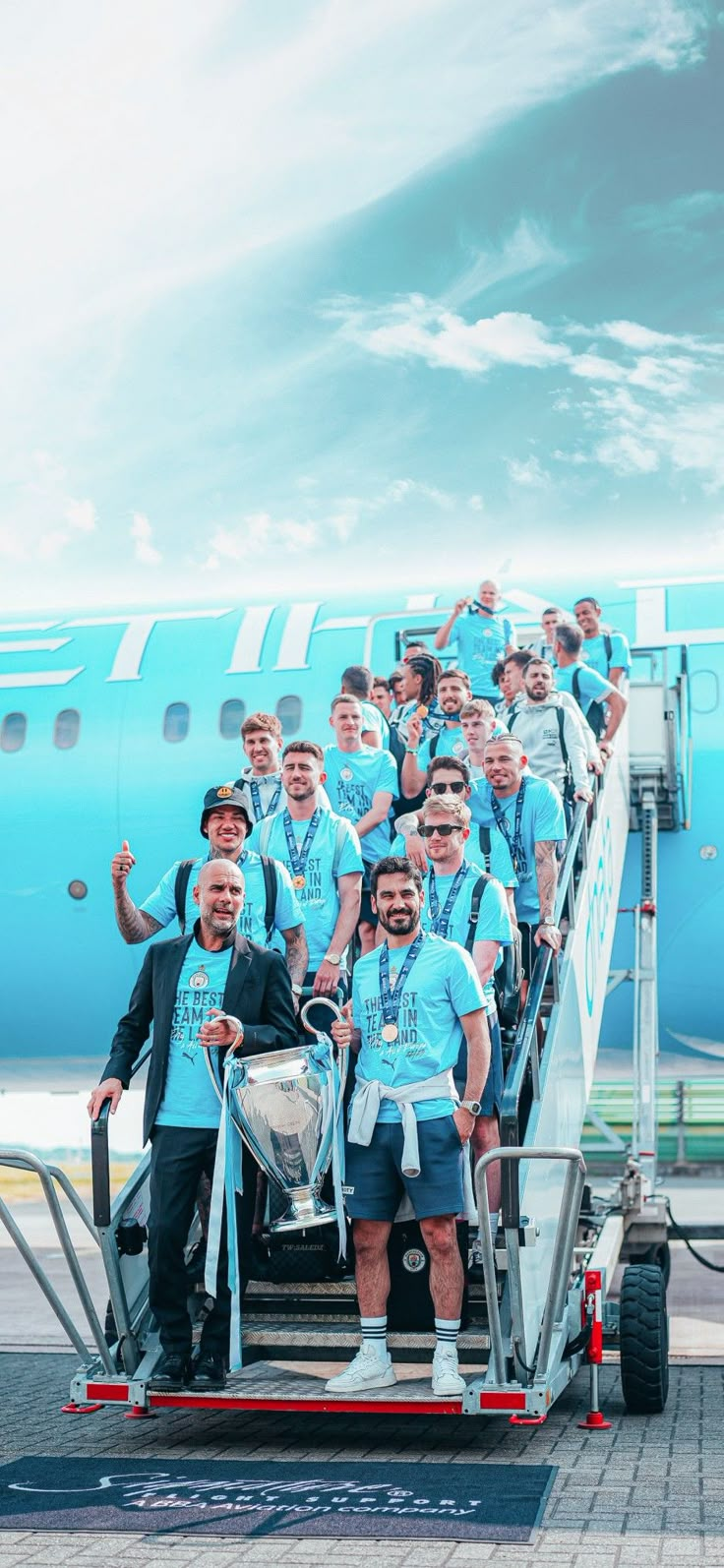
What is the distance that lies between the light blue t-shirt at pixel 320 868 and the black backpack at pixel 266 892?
1.16 ft

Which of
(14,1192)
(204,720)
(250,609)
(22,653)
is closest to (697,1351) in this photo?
(204,720)

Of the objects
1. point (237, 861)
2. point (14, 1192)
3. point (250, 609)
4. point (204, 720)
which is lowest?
point (14, 1192)

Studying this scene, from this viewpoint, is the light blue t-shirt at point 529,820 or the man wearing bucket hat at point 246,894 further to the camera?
the light blue t-shirt at point 529,820

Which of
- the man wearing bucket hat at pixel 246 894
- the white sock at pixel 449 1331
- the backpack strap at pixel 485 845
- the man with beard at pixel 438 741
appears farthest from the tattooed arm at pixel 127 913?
the man with beard at pixel 438 741

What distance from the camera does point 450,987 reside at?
5855 mm

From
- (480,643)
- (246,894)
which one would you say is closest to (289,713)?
(480,643)

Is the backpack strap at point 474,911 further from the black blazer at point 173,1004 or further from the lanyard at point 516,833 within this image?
the lanyard at point 516,833

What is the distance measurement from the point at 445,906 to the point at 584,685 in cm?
351

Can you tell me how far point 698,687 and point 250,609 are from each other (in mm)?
3633

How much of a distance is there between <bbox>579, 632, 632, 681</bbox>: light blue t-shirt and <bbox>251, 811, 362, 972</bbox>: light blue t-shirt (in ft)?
12.3

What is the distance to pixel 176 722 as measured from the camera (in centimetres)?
1255

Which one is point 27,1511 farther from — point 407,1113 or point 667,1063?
point 667,1063

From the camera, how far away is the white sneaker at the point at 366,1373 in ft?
18.6

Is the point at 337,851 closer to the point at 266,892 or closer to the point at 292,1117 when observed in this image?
the point at 266,892
